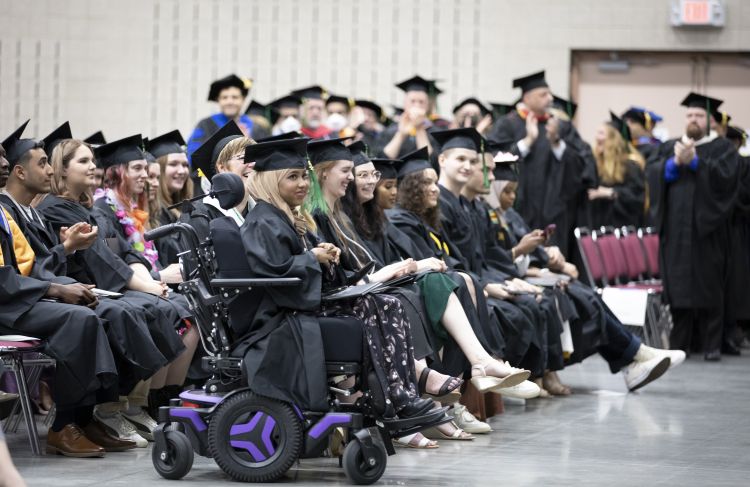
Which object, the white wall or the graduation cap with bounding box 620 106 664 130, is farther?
the white wall

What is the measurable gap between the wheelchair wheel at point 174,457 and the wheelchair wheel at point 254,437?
0.10 metres

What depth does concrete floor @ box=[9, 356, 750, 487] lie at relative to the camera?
5379 mm

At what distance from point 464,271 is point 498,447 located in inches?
53.1

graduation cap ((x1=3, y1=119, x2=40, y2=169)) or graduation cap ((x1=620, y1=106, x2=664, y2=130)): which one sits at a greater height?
graduation cap ((x1=620, y1=106, x2=664, y2=130))

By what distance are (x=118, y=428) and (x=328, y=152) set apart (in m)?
1.66

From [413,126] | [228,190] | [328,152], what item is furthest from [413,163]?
[413,126]

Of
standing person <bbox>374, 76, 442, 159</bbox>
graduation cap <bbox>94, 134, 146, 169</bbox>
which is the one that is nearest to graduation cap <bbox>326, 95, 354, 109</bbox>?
standing person <bbox>374, 76, 442, 159</bbox>

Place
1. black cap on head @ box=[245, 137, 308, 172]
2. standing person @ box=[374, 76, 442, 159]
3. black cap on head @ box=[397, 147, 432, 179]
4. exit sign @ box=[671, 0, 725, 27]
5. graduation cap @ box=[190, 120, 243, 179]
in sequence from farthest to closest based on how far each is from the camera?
1. exit sign @ box=[671, 0, 725, 27]
2. standing person @ box=[374, 76, 442, 159]
3. black cap on head @ box=[397, 147, 432, 179]
4. graduation cap @ box=[190, 120, 243, 179]
5. black cap on head @ box=[245, 137, 308, 172]

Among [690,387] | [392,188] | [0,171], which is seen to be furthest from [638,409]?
[0,171]

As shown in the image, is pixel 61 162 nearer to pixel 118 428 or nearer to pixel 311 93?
pixel 118 428

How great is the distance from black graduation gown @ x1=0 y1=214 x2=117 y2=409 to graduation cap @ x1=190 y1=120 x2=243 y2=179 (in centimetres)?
114

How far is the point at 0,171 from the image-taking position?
576cm

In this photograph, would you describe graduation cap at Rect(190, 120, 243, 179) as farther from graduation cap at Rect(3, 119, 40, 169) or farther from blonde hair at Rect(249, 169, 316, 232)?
blonde hair at Rect(249, 169, 316, 232)

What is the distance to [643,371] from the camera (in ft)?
28.3
